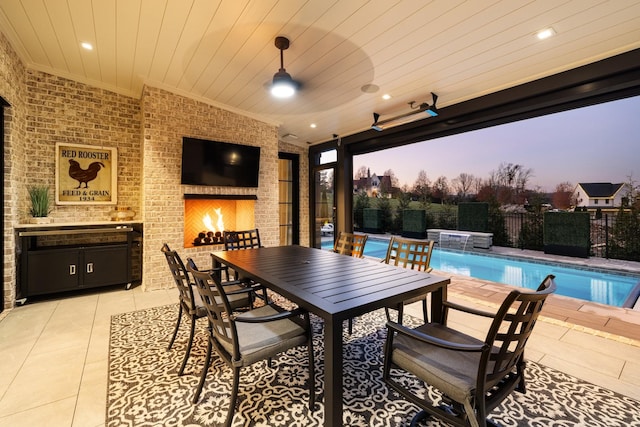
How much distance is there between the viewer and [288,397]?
1830 millimetres

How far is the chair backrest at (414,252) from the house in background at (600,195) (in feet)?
20.9

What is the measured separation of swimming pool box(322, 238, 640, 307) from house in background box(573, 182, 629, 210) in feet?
5.50

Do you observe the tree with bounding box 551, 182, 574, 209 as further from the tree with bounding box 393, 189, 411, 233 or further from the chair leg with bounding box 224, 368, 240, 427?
the chair leg with bounding box 224, 368, 240, 427

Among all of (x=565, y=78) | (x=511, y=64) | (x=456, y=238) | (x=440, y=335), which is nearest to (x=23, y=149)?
(x=440, y=335)

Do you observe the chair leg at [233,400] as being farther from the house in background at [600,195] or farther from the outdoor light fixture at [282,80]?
the house in background at [600,195]

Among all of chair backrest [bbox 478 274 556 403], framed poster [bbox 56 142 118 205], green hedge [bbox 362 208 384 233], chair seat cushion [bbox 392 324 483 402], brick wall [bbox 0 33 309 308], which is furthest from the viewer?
green hedge [bbox 362 208 384 233]

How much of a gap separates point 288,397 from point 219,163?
3798 millimetres

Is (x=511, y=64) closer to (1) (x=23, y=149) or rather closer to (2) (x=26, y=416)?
(2) (x=26, y=416)

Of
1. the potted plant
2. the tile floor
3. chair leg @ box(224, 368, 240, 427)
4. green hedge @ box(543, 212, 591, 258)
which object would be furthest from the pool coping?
the potted plant

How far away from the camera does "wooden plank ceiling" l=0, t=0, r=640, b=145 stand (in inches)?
86.5

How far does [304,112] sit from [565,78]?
334cm

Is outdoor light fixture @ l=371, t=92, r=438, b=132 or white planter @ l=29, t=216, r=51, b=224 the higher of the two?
outdoor light fixture @ l=371, t=92, r=438, b=132

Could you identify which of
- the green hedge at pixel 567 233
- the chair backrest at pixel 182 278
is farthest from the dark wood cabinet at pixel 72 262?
the green hedge at pixel 567 233

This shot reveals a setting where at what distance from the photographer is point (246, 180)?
195 inches
